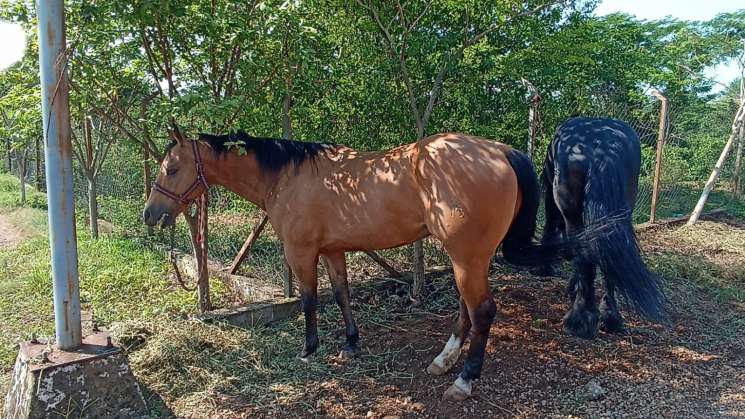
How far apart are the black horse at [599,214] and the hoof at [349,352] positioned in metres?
1.50

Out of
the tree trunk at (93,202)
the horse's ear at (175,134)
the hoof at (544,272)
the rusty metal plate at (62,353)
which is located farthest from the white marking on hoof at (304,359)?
the tree trunk at (93,202)

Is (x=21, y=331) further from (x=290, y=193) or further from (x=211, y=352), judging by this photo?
(x=290, y=193)

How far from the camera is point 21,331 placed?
373 cm

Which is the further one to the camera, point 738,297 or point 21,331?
point 738,297

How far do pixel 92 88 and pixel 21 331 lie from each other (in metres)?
1.98

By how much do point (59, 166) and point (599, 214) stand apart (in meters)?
3.29

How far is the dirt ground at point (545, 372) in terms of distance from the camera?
2.71 metres

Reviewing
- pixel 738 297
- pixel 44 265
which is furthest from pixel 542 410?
pixel 44 265

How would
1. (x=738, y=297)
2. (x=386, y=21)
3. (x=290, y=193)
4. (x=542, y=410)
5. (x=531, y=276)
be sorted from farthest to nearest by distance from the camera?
1. (x=531, y=276)
2. (x=738, y=297)
3. (x=386, y=21)
4. (x=290, y=193)
5. (x=542, y=410)

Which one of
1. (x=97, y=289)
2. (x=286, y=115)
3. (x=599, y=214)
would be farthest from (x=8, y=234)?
(x=599, y=214)

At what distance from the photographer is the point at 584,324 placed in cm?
358

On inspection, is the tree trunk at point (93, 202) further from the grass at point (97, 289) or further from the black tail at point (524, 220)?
the black tail at point (524, 220)

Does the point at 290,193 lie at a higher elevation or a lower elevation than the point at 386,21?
lower

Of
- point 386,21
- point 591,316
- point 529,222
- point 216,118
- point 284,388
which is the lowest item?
point 284,388
